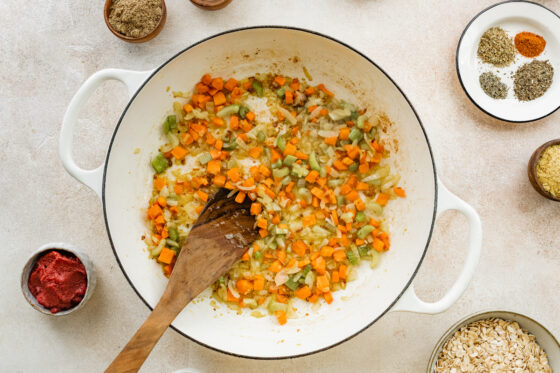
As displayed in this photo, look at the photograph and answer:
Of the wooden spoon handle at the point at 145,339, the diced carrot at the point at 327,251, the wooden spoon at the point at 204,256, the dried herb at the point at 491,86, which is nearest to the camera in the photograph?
the wooden spoon handle at the point at 145,339

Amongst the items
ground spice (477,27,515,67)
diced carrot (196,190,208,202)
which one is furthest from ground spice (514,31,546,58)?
diced carrot (196,190,208,202)

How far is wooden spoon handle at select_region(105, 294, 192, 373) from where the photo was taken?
169 cm

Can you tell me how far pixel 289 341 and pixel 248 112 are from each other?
1.01 meters

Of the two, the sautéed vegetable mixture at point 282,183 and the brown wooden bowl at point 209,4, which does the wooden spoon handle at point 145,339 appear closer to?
the sautéed vegetable mixture at point 282,183

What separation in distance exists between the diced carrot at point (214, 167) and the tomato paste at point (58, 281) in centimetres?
67

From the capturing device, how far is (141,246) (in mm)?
2059

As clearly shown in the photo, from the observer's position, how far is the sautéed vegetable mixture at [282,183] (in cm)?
207

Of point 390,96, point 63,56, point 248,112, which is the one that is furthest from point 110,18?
point 390,96

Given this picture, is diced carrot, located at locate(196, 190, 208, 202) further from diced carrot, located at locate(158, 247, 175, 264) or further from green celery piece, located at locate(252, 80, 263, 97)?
green celery piece, located at locate(252, 80, 263, 97)

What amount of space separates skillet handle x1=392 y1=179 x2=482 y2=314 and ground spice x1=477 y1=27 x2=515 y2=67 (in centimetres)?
75

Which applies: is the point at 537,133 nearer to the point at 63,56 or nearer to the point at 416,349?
the point at 416,349

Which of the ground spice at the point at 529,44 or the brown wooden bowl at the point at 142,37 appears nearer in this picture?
the brown wooden bowl at the point at 142,37

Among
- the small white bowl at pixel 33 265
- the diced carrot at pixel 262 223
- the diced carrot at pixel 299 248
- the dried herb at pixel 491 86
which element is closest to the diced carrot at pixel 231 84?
the diced carrot at pixel 262 223

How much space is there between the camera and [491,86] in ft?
7.10
